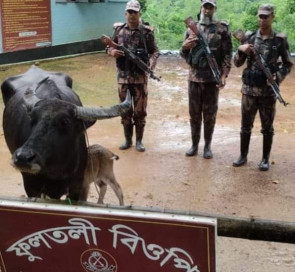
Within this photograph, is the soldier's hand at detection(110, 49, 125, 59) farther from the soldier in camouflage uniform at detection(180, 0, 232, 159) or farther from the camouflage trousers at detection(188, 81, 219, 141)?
the camouflage trousers at detection(188, 81, 219, 141)

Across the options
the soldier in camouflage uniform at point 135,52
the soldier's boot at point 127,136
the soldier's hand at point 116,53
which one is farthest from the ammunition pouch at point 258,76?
the soldier's boot at point 127,136

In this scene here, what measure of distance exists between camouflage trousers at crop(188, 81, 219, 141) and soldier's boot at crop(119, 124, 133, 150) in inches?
40.4

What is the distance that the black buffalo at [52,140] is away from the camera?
11.0 feet

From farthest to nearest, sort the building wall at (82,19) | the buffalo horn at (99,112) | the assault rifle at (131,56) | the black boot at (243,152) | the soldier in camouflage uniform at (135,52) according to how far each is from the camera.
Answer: the building wall at (82,19), the soldier in camouflage uniform at (135,52), the assault rifle at (131,56), the black boot at (243,152), the buffalo horn at (99,112)

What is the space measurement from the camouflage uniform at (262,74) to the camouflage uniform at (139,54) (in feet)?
4.68

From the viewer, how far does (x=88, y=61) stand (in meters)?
14.8

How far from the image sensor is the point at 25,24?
13.6 metres

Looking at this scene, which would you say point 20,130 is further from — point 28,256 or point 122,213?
point 122,213

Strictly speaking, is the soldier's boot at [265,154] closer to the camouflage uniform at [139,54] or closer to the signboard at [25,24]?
the camouflage uniform at [139,54]

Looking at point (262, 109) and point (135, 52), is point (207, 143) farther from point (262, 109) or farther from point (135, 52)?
point (135, 52)

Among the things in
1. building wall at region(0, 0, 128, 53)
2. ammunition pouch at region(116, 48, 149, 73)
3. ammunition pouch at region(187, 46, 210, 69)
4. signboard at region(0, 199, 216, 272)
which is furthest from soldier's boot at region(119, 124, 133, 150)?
building wall at region(0, 0, 128, 53)

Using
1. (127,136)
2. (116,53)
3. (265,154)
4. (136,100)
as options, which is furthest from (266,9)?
(127,136)

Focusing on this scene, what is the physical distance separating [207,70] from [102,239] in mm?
4546

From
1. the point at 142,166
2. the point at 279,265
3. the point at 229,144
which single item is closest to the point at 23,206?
the point at 279,265
